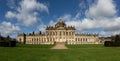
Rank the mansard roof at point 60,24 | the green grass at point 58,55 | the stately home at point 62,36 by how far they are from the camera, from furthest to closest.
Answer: the mansard roof at point 60,24 < the stately home at point 62,36 < the green grass at point 58,55

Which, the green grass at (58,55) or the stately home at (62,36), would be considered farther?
the stately home at (62,36)

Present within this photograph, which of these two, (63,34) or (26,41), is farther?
(26,41)

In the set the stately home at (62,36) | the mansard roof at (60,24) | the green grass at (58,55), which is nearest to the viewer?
the green grass at (58,55)

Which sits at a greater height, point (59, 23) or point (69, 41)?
point (59, 23)

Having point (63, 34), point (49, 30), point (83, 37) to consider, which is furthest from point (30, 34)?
point (83, 37)

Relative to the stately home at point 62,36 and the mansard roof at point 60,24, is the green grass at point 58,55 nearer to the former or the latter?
the stately home at point 62,36

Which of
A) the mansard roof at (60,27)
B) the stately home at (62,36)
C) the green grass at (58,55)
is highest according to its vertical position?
the mansard roof at (60,27)

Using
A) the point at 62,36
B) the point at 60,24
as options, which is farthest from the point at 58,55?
the point at 60,24

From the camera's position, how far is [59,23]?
352 feet

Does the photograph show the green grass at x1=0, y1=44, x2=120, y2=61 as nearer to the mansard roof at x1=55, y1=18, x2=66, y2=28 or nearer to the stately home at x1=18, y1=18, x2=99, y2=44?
the stately home at x1=18, y1=18, x2=99, y2=44

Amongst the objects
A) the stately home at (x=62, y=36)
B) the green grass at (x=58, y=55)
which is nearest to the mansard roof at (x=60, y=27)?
the stately home at (x=62, y=36)

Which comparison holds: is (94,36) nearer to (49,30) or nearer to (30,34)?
(49,30)

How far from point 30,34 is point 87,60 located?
100934 millimetres

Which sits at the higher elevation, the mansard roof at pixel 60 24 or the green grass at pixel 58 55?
the mansard roof at pixel 60 24
